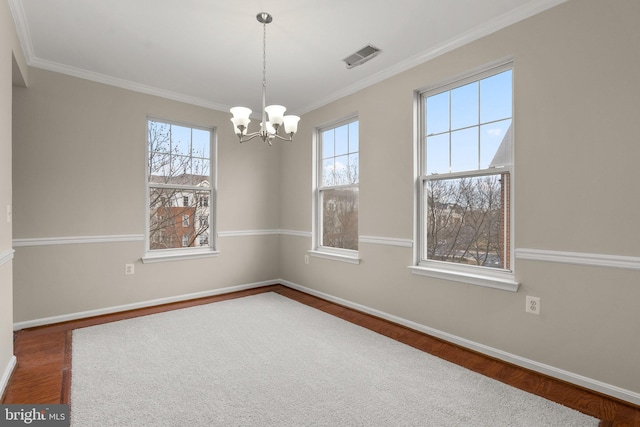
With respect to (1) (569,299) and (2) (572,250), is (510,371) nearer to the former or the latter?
(1) (569,299)

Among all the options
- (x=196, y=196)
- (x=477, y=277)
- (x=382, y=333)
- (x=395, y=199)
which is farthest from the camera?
(x=196, y=196)

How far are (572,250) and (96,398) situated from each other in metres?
3.21

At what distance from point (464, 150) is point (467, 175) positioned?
0.24 meters

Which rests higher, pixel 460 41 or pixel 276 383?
pixel 460 41

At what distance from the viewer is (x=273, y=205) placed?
16.5 feet

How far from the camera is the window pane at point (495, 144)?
8.52ft

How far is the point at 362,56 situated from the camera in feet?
10.1

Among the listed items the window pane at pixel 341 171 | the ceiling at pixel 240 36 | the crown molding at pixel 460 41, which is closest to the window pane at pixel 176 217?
the ceiling at pixel 240 36

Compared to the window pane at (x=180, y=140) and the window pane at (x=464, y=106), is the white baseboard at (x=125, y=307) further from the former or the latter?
the window pane at (x=464, y=106)

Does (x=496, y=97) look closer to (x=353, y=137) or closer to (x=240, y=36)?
(x=353, y=137)

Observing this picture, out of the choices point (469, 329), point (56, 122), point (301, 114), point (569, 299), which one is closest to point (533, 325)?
point (569, 299)

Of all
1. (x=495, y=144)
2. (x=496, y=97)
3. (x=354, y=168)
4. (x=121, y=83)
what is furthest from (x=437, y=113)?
(x=121, y=83)

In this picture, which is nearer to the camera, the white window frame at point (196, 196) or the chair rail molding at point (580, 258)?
the chair rail molding at point (580, 258)

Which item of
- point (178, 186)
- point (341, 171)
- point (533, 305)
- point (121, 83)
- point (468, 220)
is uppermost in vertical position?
point (121, 83)
